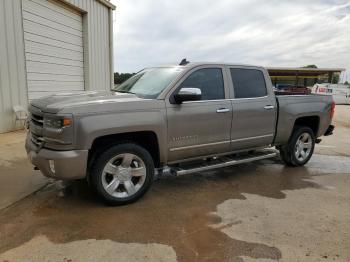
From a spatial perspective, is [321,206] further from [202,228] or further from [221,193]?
[202,228]

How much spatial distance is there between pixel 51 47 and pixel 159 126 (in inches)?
286

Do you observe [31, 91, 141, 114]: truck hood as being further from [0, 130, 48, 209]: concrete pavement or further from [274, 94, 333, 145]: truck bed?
[274, 94, 333, 145]: truck bed

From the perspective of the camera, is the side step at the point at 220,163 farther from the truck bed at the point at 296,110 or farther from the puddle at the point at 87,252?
the puddle at the point at 87,252

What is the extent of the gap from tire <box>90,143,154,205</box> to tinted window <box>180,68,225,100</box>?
1294 mm

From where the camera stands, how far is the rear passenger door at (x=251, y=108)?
16.8ft

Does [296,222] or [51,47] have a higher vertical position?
[51,47]

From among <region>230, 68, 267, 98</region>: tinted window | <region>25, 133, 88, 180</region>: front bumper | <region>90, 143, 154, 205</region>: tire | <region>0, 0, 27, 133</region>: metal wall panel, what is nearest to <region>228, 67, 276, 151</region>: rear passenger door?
<region>230, 68, 267, 98</region>: tinted window

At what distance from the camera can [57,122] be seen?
364cm

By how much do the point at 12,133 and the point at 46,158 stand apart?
5347 mm

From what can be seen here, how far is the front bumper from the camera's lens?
11.9 ft

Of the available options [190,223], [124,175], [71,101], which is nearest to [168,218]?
[190,223]

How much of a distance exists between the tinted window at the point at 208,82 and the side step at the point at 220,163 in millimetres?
1052

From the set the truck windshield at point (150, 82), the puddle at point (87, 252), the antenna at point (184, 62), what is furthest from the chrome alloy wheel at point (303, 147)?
the puddle at point (87, 252)

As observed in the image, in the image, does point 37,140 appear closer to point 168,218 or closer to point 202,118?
point 168,218
